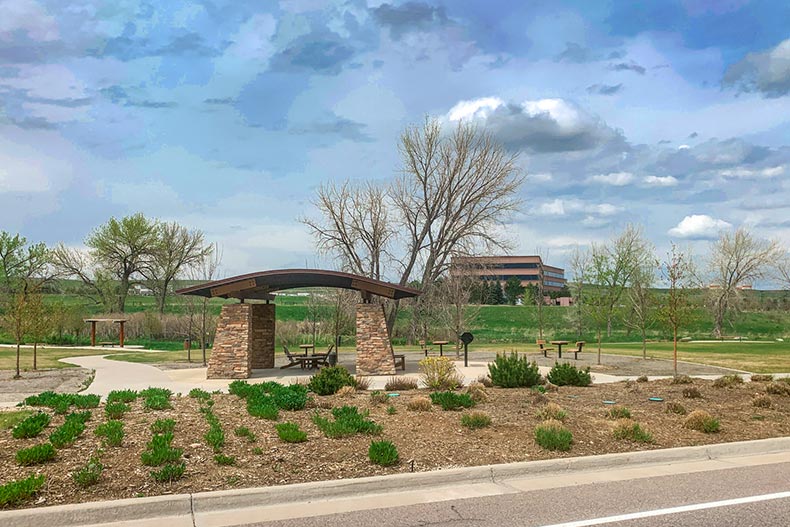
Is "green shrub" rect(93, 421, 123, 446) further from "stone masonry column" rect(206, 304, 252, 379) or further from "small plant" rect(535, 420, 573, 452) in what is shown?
"stone masonry column" rect(206, 304, 252, 379)

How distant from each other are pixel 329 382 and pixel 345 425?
4480 mm

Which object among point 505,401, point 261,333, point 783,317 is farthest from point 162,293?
point 783,317

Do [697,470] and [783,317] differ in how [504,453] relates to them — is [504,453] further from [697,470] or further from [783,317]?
[783,317]

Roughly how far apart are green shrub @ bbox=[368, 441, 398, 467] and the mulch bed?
82 millimetres

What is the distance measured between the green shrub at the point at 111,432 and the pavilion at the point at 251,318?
1044 cm

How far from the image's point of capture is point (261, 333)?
24.7m

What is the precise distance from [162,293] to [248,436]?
50.9m

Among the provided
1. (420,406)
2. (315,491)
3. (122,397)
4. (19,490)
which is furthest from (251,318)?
(19,490)

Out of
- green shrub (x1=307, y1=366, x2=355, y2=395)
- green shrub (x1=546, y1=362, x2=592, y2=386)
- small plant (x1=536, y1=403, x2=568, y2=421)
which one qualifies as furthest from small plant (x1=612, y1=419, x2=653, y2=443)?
green shrub (x1=546, y1=362, x2=592, y2=386)

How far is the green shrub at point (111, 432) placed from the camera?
7.78 meters

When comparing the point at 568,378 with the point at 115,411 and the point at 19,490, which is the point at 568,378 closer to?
the point at 115,411

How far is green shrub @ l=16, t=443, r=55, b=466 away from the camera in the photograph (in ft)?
22.7

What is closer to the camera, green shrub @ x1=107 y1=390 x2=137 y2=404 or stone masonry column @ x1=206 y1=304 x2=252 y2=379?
green shrub @ x1=107 y1=390 x2=137 y2=404

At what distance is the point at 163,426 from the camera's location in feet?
28.5
